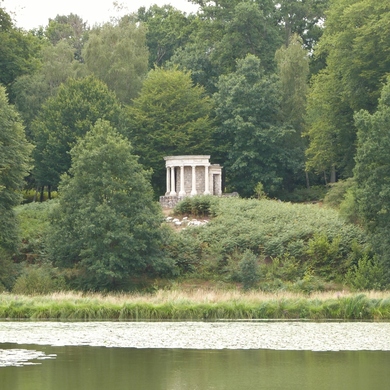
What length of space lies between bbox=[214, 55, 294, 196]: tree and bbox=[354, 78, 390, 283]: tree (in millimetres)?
27305

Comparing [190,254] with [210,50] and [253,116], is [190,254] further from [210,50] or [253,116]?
[210,50]

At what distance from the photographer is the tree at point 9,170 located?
5078cm

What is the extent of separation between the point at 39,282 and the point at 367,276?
14.4 m

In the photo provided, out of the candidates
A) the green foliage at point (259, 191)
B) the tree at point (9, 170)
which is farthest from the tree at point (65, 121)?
the tree at point (9, 170)

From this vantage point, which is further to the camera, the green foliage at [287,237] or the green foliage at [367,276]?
the green foliage at [287,237]

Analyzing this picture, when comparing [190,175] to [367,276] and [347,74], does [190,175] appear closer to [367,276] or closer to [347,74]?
[347,74]

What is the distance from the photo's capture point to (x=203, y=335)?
29438 millimetres

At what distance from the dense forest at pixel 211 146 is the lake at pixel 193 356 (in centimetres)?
1723

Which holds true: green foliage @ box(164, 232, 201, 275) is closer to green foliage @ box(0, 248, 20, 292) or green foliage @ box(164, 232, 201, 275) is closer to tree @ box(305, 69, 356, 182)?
green foliage @ box(0, 248, 20, 292)

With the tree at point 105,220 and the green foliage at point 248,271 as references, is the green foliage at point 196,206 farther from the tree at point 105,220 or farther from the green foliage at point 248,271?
the green foliage at point 248,271

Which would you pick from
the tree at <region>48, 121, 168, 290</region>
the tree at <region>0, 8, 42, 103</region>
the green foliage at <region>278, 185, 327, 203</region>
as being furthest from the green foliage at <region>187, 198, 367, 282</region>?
the tree at <region>0, 8, 42, 103</region>

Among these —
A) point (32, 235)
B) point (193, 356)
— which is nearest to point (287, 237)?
point (32, 235)

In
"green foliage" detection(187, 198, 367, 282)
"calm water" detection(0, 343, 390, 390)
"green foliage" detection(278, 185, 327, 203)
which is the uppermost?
"green foliage" detection(278, 185, 327, 203)

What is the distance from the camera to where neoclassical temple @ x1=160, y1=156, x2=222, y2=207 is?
72688 mm
